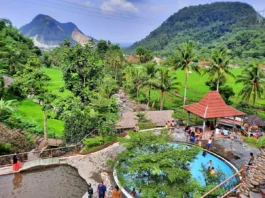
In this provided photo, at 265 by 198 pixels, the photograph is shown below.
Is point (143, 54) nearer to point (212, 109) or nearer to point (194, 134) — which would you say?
point (212, 109)

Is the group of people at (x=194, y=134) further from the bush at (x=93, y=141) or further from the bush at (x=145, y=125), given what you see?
the bush at (x=93, y=141)

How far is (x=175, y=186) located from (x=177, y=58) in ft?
74.3

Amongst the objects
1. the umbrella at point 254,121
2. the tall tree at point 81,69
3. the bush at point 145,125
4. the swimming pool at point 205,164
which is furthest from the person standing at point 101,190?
the umbrella at point 254,121

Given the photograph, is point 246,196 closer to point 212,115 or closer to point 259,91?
point 212,115

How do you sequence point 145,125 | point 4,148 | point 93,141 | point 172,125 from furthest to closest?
1. point 145,125
2. point 172,125
3. point 93,141
4. point 4,148

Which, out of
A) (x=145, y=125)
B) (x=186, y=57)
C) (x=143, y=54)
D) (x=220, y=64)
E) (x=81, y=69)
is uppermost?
(x=143, y=54)

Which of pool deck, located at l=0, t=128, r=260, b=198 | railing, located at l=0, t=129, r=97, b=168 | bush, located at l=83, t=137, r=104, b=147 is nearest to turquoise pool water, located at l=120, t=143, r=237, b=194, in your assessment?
pool deck, located at l=0, t=128, r=260, b=198

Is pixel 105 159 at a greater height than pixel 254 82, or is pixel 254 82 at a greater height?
pixel 254 82

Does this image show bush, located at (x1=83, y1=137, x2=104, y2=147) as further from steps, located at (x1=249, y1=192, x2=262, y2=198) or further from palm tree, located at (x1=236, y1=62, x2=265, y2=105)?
palm tree, located at (x1=236, y1=62, x2=265, y2=105)

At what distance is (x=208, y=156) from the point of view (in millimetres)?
16953

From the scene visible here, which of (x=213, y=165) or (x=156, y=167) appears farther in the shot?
(x=213, y=165)

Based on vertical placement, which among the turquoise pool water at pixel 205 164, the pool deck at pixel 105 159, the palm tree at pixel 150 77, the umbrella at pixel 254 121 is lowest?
the turquoise pool water at pixel 205 164

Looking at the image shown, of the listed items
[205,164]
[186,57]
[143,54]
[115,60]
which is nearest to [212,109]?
[205,164]

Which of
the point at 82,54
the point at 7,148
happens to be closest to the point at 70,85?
the point at 82,54
